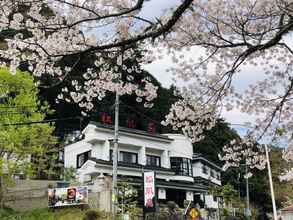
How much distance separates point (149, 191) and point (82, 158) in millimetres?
11625

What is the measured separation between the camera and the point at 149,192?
709 inches

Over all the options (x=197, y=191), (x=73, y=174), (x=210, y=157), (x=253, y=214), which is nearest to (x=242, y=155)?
(x=73, y=174)

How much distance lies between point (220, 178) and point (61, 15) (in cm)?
3571

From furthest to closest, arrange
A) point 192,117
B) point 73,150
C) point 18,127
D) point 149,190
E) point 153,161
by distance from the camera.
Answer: point 153,161 < point 73,150 < point 18,127 < point 149,190 < point 192,117

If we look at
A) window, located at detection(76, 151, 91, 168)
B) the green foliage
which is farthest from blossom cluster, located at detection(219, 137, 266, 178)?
window, located at detection(76, 151, 91, 168)

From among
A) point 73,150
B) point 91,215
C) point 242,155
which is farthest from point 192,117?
point 73,150

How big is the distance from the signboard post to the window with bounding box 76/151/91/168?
1034cm

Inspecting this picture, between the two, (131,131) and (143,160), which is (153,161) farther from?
(131,131)

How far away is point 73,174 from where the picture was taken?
2561cm

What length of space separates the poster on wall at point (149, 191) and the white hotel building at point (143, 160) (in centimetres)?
498

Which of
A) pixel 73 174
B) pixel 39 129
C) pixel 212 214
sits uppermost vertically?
pixel 39 129

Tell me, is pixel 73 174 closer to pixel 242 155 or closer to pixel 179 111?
pixel 242 155

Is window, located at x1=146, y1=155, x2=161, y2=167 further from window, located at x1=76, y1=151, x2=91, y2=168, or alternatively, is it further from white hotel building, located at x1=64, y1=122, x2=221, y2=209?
window, located at x1=76, y1=151, x2=91, y2=168

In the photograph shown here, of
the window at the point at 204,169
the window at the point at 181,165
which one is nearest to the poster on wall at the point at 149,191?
the window at the point at 181,165
